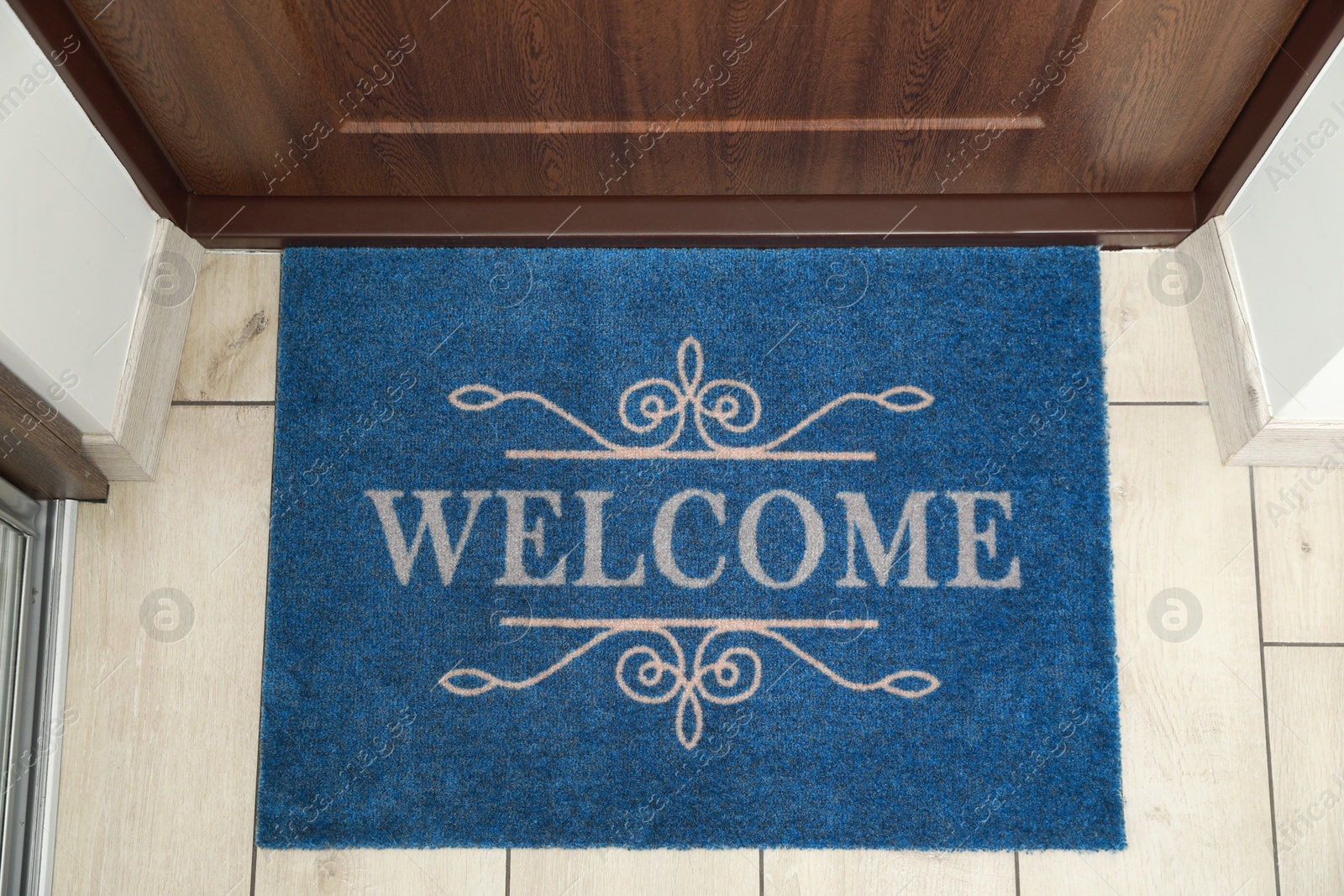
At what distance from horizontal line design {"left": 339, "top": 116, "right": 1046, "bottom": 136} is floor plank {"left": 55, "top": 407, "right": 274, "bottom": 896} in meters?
0.55

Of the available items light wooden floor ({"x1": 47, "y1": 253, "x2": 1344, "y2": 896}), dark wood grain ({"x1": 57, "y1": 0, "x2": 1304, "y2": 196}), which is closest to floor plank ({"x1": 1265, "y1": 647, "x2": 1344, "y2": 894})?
light wooden floor ({"x1": 47, "y1": 253, "x2": 1344, "y2": 896})

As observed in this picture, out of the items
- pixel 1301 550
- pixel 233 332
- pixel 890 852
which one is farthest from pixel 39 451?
pixel 1301 550

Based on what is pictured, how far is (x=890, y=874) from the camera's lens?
4.77ft

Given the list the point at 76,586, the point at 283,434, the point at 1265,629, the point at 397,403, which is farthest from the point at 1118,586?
the point at 76,586

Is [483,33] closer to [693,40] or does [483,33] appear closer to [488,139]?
[488,139]

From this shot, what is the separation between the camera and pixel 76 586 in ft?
4.96

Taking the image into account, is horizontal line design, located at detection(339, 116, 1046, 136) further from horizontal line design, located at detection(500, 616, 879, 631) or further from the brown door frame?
horizontal line design, located at detection(500, 616, 879, 631)

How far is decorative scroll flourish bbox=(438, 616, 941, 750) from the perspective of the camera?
149 cm

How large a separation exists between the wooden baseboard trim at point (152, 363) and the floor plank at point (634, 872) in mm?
896

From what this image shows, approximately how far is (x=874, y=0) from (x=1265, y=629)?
1.16m

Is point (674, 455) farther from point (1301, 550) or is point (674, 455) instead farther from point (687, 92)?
point (1301, 550)

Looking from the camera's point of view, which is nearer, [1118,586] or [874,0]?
[874,0]

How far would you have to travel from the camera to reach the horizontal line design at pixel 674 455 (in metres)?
1.54

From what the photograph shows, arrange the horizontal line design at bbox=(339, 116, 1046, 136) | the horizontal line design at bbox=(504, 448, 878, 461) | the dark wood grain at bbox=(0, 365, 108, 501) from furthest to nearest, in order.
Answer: the horizontal line design at bbox=(504, 448, 878, 461), the horizontal line design at bbox=(339, 116, 1046, 136), the dark wood grain at bbox=(0, 365, 108, 501)
